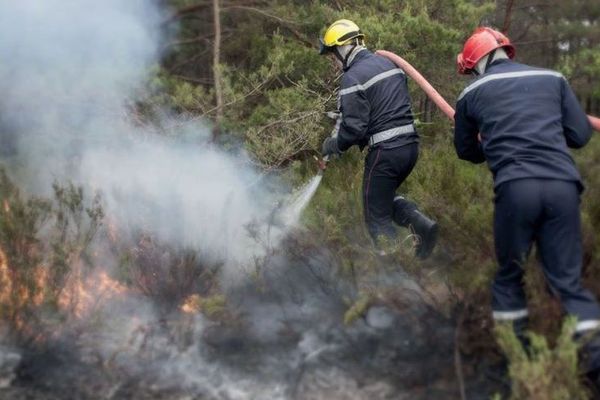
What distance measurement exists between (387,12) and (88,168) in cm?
402

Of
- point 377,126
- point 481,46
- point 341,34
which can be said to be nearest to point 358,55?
point 341,34

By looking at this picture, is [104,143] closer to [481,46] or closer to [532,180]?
[481,46]

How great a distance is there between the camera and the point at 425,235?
5.11m

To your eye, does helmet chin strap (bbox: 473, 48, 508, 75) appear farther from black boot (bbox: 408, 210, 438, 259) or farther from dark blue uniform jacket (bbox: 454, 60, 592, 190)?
black boot (bbox: 408, 210, 438, 259)

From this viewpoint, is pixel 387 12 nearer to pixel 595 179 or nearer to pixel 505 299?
pixel 595 179

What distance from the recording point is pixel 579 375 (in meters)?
3.26

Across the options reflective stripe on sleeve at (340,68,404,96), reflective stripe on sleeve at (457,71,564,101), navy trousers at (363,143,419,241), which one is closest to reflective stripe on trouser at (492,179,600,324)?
reflective stripe on sleeve at (457,71,564,101)

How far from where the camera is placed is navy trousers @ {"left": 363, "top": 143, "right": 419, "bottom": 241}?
537 cm

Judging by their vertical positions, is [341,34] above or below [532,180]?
above

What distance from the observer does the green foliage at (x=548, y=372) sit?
294cm

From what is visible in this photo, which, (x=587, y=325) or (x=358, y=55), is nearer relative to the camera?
(x=587, y=325)

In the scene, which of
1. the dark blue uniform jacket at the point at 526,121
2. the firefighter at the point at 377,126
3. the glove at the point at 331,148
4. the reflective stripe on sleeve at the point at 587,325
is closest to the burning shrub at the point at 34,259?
the glove at the point at 331,148

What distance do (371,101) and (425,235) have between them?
119cm

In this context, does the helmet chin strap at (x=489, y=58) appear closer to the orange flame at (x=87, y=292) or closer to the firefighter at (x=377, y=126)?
the firefighter at (x=377, y=126)
